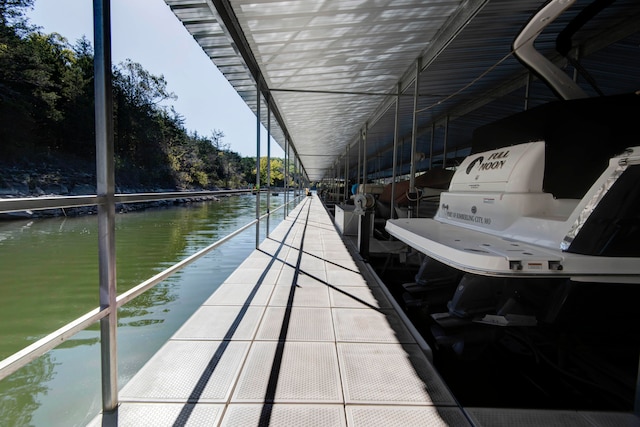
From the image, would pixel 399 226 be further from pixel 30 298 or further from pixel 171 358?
pixel 30 298

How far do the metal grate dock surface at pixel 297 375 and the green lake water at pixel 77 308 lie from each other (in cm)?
48

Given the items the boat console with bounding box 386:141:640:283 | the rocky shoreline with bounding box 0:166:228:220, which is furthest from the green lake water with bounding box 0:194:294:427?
the rocky shoreline with bounding box 0:166:228:220

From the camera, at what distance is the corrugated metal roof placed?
2.98 meters

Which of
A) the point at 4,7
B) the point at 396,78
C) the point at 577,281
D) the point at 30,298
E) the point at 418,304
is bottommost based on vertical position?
the point at 30,298

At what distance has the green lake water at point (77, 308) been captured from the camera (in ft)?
6.66

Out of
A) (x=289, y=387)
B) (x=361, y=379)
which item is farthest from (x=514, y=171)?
(x=289, y=387)

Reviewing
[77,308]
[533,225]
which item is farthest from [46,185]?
[533,225]

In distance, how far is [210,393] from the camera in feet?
5.06

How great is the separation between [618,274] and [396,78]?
4.17 metres

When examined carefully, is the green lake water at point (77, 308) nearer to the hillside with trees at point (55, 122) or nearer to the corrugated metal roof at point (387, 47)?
the corrugated metal roof at point (387, 47)

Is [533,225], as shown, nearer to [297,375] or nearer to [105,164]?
[297,375]

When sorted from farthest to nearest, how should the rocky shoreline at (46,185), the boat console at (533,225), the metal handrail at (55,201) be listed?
the rocky shoreline at (46,185), the boat console at (533,225), the metal handrail at (55,201)

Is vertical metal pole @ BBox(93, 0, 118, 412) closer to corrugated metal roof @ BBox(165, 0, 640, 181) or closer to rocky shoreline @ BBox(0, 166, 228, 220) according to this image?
corrugated metal roof @ BBox(165, 0, 640, 181)

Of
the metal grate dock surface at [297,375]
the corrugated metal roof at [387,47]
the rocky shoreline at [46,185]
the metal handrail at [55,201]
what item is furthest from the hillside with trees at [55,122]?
the metal handrail at [55,201]
